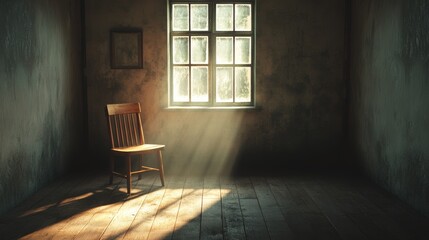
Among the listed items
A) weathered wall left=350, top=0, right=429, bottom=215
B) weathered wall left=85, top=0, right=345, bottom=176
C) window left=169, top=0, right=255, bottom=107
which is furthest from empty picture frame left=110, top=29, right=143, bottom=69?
weathered wall left=350, top=0, right=429, bottom=215

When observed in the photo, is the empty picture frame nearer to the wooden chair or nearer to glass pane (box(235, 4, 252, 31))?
the wooden chair

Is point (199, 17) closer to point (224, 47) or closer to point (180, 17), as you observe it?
point (180, 17)

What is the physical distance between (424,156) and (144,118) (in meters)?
3.39

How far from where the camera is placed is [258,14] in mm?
5613

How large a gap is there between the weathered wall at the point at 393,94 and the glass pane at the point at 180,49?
7.08ft

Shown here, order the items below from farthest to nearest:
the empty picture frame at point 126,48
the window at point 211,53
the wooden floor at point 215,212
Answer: the window at point 211,53
the empty picture frame at point 126,48
the wooden floor at point 215,212

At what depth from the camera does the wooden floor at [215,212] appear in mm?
3281

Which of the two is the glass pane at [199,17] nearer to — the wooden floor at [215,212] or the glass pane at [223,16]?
the glass pane at [223,16]

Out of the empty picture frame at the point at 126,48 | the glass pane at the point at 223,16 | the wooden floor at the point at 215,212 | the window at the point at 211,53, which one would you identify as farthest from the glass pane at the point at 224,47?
the wooden floor at the point at 215,212

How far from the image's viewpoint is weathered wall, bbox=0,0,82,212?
383cm

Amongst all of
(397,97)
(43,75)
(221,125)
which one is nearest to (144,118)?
(221,125)

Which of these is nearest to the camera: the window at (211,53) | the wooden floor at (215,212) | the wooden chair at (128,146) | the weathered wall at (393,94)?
the wooden floor at (215,212)

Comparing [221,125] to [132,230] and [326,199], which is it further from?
[132,230]

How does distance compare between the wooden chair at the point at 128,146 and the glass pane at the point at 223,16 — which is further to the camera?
the glass pane at the point at 223,16
